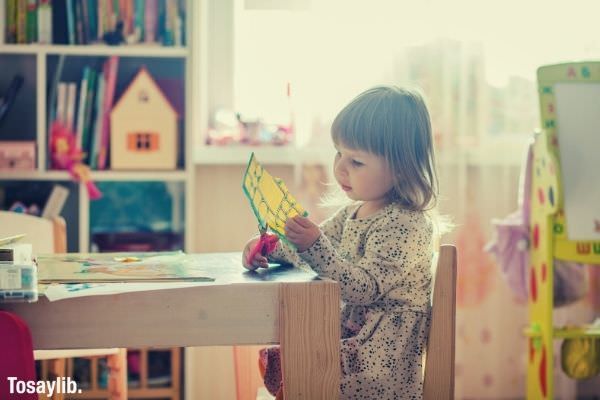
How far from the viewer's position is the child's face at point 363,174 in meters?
Answer: 1.46

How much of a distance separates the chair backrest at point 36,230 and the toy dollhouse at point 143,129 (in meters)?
0.38

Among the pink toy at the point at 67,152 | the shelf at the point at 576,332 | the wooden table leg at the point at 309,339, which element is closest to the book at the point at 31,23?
the pink toy at the point at 67,152

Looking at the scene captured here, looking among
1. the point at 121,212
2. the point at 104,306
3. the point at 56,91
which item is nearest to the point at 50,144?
the point at 56,91

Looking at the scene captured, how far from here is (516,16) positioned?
2.56m

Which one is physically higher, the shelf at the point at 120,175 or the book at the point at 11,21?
the book at the point at 11,21

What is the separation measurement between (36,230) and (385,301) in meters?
0.95

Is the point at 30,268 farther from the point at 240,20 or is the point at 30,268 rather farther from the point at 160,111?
the point at 240,20

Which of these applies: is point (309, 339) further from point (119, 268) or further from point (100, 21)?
point (100, 21)

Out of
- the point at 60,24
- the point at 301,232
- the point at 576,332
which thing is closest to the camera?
the point at 301,232

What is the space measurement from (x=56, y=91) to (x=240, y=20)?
63 centimetres

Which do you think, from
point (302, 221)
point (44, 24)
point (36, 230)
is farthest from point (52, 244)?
point (302, 221)

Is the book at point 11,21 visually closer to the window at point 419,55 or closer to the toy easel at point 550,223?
the window at point 419,55

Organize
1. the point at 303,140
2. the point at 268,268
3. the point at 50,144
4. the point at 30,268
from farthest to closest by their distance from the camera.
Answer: the point at 303,140 < the point at 50,144 < the point at 268,268 < the point at 30,268

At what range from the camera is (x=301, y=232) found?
4.22 feet
